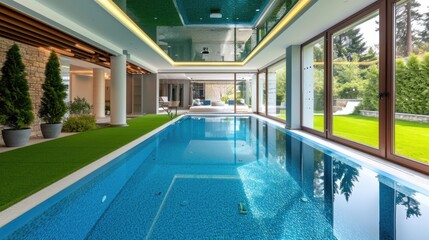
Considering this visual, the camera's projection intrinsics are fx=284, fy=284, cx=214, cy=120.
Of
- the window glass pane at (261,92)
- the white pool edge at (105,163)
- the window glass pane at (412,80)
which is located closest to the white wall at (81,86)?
the window glass pane at (261,92)

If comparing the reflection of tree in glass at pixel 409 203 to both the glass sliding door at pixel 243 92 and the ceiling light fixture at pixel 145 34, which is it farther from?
the glass sliding door at pixel 243 92

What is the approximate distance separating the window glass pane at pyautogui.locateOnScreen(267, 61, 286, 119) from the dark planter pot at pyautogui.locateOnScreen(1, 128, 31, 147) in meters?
9.20

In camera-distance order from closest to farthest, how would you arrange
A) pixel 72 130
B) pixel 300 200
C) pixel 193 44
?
pixel 300 200 < pixel 72 130 < pixel 193 44

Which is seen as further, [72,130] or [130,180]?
[72,130]

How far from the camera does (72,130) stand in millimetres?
8570

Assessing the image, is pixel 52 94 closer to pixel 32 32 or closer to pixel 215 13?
pixel 32 32

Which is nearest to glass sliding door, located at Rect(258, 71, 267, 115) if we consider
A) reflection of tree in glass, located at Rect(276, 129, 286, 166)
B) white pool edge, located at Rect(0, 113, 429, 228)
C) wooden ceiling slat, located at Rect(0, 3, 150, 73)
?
reflection of tree in glass, located at Rect(276, 129, 286, 166)

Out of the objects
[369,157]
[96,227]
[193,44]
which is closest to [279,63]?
[193,44]

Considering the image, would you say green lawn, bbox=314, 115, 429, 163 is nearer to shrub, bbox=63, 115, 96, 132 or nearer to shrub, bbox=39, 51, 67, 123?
shrub, bbox=39, 51, 67, 123

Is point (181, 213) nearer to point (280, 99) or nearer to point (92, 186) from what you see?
point (92, 186)

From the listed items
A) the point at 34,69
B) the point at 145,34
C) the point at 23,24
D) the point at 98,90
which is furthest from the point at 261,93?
the point at 23,24

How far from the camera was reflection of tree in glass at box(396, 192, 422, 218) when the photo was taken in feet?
8.45

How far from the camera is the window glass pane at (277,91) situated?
12297mm

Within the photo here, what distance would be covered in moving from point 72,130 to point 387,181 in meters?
8.18
